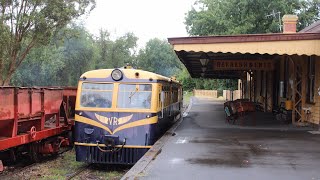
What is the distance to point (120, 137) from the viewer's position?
11.7 meters

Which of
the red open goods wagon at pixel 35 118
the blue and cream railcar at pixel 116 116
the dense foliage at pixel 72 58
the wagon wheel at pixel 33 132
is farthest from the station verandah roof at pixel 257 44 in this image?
the dense foliage at pixel 72 58

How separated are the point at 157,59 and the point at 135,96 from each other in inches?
3551

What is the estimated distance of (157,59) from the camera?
335 feet

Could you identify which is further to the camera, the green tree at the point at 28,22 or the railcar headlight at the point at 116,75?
the green tree at the point at 28,22

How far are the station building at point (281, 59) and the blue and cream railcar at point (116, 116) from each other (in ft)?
7.91

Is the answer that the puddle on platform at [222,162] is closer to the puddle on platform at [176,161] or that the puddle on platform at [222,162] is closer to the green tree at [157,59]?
the puddle on platform at [176,161]

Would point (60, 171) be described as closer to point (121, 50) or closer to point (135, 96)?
point (135, 96)

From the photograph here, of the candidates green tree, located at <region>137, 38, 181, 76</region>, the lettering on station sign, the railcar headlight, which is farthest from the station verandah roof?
green tree, located at <region>137, 38, 181, 76</region>

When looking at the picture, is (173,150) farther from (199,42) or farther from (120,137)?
(199,42)

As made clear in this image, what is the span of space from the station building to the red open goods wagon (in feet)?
13.4

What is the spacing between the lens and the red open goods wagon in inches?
407

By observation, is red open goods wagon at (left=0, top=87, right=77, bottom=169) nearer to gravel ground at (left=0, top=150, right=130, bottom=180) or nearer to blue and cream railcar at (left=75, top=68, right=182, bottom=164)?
gravel ground at (left=0, top=150, right=130, bottom=180)

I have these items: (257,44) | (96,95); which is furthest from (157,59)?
(96,95)

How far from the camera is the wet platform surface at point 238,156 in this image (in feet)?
26.0
